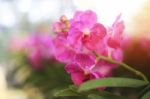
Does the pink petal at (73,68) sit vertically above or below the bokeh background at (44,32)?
below

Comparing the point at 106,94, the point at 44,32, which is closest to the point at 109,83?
the point at 106,94

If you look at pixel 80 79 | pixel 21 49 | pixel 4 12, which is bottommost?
pixel 80 79

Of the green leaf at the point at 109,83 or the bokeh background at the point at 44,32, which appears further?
the bokeh background at the point at 44,32

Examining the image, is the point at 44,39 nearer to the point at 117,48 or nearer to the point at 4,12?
the point at 117,48

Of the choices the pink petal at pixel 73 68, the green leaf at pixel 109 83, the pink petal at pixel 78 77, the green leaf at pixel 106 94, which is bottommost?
the green leaf at pixel 106 94

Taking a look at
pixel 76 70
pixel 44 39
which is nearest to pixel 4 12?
pixel 44 39

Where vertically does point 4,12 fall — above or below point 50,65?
above
